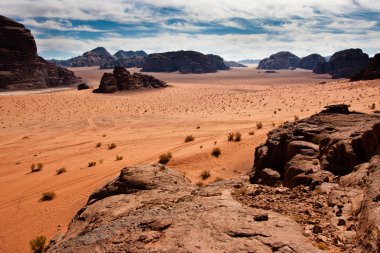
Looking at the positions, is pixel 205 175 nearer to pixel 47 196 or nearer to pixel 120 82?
pixel 47 196

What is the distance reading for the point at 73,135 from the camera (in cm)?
2434

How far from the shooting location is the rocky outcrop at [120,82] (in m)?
57.2

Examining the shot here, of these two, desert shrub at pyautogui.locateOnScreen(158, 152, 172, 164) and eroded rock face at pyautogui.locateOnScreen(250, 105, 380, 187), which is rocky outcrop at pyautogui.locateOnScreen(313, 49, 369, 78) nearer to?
desert shrub at pyautogui.locateOnScreen(158, 152, 172, 164)

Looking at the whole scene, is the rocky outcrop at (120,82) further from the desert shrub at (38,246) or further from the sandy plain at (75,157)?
the desert shrub at (38,246)

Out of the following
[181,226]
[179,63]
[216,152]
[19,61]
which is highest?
[179,63]

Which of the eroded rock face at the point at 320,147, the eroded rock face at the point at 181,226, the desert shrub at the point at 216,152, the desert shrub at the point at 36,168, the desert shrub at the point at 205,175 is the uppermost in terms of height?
the eroded rock face at the point at 320,147

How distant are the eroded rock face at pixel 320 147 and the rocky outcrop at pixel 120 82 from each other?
49.0 metres

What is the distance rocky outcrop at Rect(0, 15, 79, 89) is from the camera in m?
68.2

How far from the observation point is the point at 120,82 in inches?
2378

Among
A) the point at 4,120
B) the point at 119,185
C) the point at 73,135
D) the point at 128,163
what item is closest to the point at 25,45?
the point at 4,120

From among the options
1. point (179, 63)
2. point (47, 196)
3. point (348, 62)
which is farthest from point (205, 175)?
point (179, 63)

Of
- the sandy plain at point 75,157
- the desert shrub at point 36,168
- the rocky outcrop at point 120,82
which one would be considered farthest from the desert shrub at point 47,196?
the rocky outcrop at point 120,82

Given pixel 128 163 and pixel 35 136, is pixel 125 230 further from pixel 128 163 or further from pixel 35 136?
pixel 35 136

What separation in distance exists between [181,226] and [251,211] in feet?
4.09
